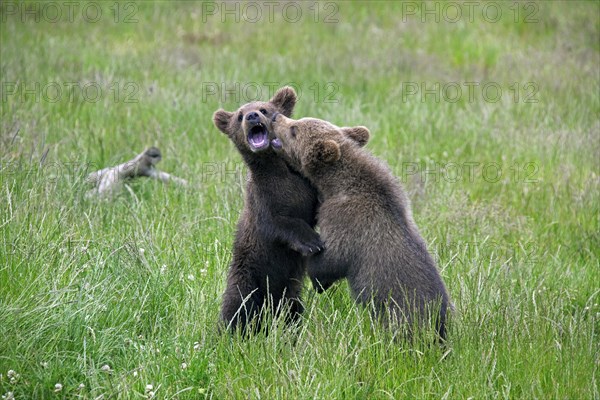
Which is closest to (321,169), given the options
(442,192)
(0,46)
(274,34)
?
(442,192)

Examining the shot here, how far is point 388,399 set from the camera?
13.6ft

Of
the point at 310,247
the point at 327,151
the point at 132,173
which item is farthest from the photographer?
the point at 132,173

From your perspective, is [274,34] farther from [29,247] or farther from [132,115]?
[29,247]

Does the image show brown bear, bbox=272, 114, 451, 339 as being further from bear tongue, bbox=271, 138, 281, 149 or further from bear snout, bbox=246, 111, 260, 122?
bear snout, bbox=246, 111, 260, 122

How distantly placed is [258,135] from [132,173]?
2.28 metres

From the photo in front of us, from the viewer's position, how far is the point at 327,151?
503 centimetres

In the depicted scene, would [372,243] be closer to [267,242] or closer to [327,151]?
[327,151]

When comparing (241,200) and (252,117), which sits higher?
(252,117)

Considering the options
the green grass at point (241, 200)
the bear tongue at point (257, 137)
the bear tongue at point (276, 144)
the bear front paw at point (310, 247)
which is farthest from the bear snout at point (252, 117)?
the bear front paw at point (310, 247)

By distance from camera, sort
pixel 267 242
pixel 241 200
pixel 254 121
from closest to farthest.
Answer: pixel 267 242, pixel 254 121, pixel 241 200

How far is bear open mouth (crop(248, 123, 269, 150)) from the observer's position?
5.51 metres

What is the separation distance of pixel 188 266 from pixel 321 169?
130 centimetres

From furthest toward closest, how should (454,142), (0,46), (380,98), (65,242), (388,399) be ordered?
(0,46)
(380,98)
(454,142)
(65,242)
(388,399)

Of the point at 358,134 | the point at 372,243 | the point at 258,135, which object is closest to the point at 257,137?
the point at 258,135
